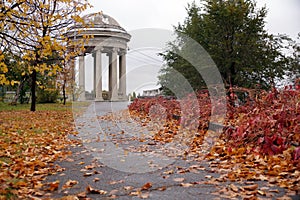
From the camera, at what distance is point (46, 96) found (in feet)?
82.8

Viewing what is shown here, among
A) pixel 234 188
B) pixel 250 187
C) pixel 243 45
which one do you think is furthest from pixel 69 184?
pixel 243 45

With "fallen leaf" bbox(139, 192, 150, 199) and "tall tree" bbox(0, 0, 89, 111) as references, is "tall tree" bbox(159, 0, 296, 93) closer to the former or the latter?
"tall tree" bbox(0, 0, 89, 111)

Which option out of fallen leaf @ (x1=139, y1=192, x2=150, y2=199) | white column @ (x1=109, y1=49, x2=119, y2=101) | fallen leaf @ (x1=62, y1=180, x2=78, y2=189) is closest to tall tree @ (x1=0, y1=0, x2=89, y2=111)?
fallen leaf @ (x1=62, y1=180, x2=78, y2=189)

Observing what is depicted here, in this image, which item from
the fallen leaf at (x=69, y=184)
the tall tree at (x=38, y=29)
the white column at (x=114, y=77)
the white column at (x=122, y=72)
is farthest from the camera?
the white column at (x=122, y=72)

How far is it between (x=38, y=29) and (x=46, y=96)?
17.9 m

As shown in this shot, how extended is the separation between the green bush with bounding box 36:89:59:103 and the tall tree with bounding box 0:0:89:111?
13107 millimetres

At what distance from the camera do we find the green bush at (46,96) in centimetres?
2475

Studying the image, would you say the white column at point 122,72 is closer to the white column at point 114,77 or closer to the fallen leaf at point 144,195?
the white column at point 114,77

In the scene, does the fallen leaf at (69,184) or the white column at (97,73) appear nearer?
the fallen leaf at (69,184)

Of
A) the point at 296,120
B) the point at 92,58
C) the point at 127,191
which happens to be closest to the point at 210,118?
the point at 296,120

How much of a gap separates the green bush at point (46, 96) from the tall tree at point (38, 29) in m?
13.1

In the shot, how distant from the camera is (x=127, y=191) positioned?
303 cm

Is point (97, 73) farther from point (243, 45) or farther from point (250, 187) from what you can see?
point (250, 187)

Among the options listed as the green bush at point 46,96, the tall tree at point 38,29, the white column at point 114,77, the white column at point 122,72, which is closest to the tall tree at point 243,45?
the tall tree at point 38,29
